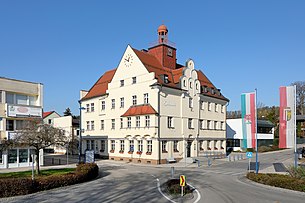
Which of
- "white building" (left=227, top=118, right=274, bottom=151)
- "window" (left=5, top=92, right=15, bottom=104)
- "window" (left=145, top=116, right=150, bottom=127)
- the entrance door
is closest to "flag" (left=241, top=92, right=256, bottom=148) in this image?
"window" (left=145, top=116, right=150, bottom=127)

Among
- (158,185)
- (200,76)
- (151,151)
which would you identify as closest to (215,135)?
(200,76)

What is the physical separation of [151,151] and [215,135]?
14.8 metres

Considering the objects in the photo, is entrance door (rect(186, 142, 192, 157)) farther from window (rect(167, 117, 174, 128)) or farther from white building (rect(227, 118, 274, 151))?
white building (rect(227, 118, 274, 151))

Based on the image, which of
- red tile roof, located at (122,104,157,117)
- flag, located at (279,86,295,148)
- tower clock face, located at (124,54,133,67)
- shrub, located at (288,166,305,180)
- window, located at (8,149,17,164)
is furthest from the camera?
tower clock face, located at (124,54,133,67)

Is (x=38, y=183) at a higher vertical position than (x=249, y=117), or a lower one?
lower

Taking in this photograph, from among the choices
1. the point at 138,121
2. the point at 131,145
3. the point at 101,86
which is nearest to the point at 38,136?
the point at 138,121

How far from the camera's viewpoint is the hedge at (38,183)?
15.5m

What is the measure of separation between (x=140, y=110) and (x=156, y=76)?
15.7ft

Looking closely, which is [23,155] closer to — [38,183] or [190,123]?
[38,183]

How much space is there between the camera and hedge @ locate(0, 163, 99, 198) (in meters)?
15.5

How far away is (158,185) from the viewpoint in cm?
1878

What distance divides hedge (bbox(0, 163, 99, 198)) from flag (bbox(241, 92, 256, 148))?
13563 millimetres

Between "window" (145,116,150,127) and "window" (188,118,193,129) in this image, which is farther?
"window" (188,118,193,129)

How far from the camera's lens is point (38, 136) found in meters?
21.7
